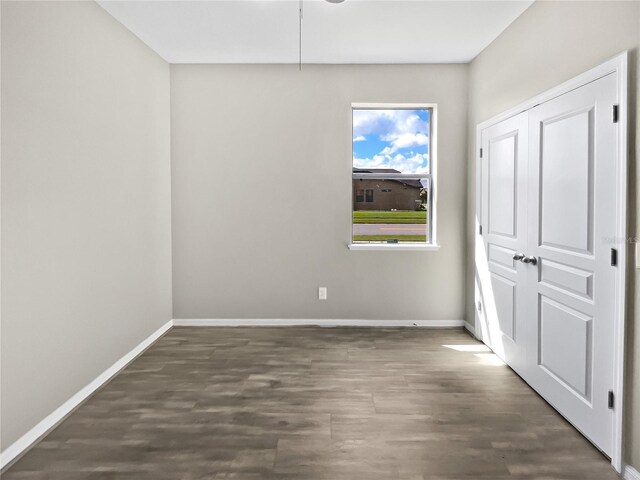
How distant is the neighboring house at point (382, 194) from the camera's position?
4.66m

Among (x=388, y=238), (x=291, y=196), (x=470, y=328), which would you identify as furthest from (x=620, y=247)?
(x=291, y=196)

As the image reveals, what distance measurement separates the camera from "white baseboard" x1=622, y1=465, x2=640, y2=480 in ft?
6.59

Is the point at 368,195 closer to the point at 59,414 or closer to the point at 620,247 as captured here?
the point at 620,247

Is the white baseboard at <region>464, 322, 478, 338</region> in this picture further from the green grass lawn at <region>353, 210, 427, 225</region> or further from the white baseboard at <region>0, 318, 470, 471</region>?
the green grass lawn at <region>353, 210, 427, 225</region>

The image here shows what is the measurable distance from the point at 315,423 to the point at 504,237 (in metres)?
2.11

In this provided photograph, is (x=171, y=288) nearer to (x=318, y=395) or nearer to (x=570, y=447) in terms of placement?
(x=318, y=395)

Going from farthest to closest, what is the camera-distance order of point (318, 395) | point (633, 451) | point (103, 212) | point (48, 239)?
point (103, 212), point (318, 395), point (48, 239), point (633, 451)

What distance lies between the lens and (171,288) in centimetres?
462

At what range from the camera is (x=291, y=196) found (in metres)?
4.58

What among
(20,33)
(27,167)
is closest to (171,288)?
(27,167)

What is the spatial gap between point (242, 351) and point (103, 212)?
5.39ft

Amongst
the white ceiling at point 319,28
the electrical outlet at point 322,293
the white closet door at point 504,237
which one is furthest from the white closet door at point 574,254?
the electrical outlet at point 322,293

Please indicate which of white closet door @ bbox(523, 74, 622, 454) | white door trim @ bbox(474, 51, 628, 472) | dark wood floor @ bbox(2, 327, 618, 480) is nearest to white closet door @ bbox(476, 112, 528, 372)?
white closet door @ bbox(523, 74, 622, 454)

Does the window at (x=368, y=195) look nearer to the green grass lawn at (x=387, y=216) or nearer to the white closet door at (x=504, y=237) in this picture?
the green grass lawn at (x=387, y=216)
